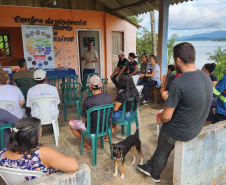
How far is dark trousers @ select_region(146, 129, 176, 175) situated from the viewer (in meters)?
1.95

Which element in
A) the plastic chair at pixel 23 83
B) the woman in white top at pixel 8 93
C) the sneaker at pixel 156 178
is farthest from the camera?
the plastic chair at pixel 23 83

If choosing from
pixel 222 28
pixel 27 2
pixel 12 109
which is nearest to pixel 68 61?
pixel 27 2

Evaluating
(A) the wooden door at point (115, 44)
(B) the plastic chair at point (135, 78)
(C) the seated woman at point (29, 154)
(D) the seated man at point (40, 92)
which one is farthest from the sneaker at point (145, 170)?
(A) the wooden door at point (115, 44)

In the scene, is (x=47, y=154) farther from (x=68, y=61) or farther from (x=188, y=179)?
(x=68, y=61)

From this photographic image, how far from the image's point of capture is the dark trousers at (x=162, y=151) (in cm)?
195

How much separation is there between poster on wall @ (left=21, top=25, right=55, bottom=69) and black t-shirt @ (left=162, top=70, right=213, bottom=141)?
579 cm

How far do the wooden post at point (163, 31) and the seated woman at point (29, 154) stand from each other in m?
4.67

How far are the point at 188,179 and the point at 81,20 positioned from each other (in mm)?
6629

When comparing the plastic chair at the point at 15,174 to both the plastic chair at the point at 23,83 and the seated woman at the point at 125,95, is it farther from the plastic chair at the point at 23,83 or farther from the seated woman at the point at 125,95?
the plastic chair at the point at 23,83

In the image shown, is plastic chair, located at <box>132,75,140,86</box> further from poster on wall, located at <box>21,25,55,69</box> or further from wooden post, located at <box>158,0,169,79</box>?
poster on wall, located at <box>21,25,55,69</box>

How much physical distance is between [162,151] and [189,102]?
68cm

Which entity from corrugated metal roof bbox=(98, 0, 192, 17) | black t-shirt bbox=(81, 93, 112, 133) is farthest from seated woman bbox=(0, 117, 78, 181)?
corrugated metal roof bbox=(98, 0, 192, 17)

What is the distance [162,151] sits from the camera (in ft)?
6.70

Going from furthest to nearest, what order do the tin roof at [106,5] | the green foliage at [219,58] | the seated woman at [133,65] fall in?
1. the green foliage at [219,58]
2. the tin roof at [106,5]
3. the seated woman at [133,65]
